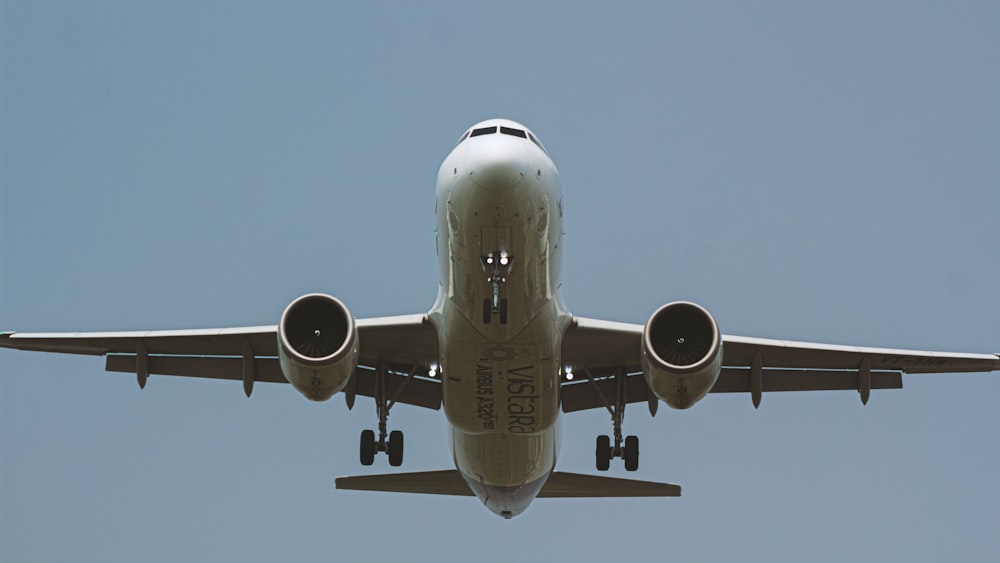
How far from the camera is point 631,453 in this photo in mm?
24703

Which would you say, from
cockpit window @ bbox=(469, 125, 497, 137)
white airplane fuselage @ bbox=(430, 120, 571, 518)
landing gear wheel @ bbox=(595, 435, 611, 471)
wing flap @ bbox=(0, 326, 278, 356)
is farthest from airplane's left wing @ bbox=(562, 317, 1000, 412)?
wing flap @ bbox=(0, 326, 278, 356)

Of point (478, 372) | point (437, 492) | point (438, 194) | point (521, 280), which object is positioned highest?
point (438, 194)

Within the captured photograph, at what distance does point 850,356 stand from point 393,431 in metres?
8.74

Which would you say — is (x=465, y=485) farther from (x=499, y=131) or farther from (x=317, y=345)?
(x=499, y=131)

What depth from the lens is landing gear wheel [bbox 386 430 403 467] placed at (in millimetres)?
24891

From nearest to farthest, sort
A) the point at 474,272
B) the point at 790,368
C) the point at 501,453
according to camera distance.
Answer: the point at 474,272 → the point at 501,453 → the point at 790,368

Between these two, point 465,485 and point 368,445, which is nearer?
point 368,445

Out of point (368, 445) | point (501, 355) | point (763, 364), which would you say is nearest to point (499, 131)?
point (501, 355)

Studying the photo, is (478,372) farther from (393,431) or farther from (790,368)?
(790,368)

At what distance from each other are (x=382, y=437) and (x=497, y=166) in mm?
8709

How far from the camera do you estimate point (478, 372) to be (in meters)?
19.9

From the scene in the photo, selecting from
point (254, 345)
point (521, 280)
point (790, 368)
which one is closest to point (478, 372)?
point (521, 280)

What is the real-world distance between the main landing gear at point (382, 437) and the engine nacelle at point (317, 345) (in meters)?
3.98

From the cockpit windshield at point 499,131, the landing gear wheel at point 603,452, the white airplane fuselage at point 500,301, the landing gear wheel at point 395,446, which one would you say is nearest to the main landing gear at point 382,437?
the landing gear wheel at point 395,446
